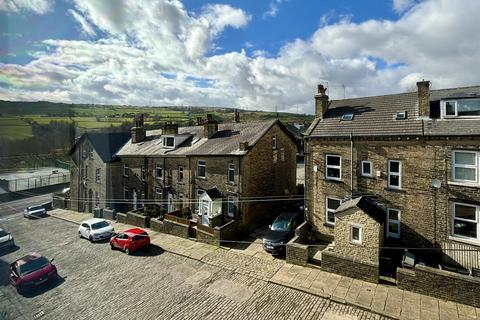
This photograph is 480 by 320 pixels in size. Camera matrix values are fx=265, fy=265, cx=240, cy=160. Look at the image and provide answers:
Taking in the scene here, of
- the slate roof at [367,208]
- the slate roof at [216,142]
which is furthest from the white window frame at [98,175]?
the slate roof at [367,208]

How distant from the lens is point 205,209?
19.7m

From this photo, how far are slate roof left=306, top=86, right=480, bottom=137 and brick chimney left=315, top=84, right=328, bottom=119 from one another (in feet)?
1.21

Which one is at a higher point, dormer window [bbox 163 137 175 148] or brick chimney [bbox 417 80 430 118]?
brick chimney [bbox 417 80 430 118]

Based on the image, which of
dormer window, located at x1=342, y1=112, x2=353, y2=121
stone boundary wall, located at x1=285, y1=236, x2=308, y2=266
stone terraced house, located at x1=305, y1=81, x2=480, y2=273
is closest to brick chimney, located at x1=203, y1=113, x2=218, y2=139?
stone terraced house, located at x1=305, y1=81, x2=480, y2=273

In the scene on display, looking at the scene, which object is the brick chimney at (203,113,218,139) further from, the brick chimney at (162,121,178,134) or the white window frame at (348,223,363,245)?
the white window frame at (348,223,363,245)

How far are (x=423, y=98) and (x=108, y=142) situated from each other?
27.5m

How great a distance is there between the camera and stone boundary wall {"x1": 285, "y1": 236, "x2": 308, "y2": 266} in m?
13.5

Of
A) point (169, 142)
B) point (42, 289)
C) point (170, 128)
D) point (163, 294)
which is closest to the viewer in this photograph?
point (42, 289)

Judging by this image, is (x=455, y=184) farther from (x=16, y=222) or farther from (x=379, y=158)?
(x=16, y=222)

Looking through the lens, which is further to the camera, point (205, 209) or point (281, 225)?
point (205, 209)

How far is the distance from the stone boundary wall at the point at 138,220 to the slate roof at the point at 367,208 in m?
14.8

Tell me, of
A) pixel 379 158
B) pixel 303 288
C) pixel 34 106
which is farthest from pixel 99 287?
pixel 379 158

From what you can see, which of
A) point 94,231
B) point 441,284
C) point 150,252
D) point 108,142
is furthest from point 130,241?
point 441,284

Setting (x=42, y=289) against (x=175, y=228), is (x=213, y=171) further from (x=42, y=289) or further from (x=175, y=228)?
(x=42, y=289)
